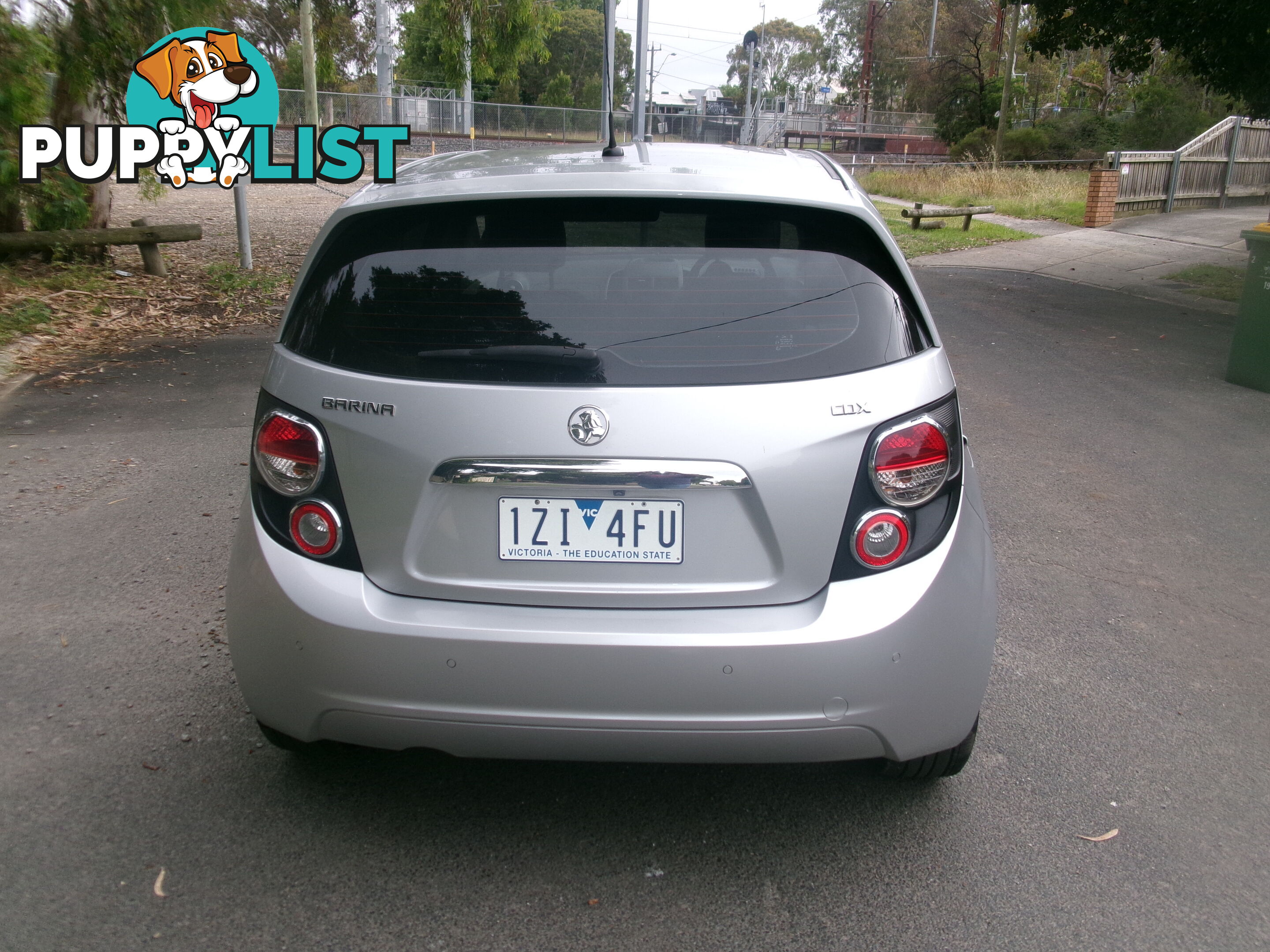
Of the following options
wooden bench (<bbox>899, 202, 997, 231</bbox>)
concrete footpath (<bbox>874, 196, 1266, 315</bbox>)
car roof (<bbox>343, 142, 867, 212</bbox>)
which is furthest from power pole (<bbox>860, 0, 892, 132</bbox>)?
car roof (<bbox>343, 142, 867, 212</bbox>)

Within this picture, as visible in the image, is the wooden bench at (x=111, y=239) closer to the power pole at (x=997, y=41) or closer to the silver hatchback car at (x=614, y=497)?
the silver hatchback car at (x=614, y=497)

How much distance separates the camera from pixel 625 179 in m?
2.59

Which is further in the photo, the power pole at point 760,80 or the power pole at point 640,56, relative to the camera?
the power pole at point 760,80

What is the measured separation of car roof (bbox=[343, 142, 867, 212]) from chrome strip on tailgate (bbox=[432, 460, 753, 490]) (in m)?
0.67

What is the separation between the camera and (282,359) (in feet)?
8.66

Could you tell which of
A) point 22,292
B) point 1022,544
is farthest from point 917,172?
point 1022,544

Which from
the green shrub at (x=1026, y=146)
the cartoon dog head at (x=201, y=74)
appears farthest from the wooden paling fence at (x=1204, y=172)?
the green shrub at (x=1026, y=146)

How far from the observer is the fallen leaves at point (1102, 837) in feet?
9.30

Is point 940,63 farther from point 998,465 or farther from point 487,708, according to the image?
point 487,708

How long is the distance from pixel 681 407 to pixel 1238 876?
6.15 ft

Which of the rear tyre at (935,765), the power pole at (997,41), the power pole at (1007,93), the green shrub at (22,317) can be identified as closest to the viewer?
the rear tyre at (935,765)

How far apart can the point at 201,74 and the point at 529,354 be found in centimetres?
1178

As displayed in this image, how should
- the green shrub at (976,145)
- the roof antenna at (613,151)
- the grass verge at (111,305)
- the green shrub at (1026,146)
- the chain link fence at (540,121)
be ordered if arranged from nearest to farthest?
the roof antenna at (613,151), the grass verge at (111,305), the chain link fence at (540,121), the green shrub at (1026,146), the green shrub at (976,145)

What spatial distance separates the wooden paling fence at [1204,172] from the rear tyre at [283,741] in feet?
71.5
